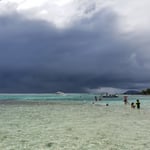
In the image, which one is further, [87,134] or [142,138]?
[87,134]

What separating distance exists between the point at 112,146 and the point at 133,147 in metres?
1.34

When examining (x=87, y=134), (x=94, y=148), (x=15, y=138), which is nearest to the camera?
(x=94, y=148)

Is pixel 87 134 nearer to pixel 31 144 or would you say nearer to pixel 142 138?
pixel 142 138

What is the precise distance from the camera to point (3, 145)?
24141 millimetres

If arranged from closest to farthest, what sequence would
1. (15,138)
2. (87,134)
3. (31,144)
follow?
(31,144) → (15,138) → (87,134)

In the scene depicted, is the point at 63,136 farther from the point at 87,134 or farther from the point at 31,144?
the point at 31,144

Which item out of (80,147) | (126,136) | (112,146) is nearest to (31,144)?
(80,147)

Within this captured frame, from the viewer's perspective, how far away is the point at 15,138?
27.7 metres

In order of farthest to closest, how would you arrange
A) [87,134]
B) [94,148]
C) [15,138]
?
[87,134] → [15,138] → [94,148]

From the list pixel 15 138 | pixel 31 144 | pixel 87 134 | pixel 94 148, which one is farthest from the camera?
pixel 87 134

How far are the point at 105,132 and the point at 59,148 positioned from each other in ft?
31.0

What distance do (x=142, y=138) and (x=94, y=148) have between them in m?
5.87

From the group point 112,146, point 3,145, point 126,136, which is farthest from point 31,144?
point 126,136

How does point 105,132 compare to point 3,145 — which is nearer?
point 3,145
